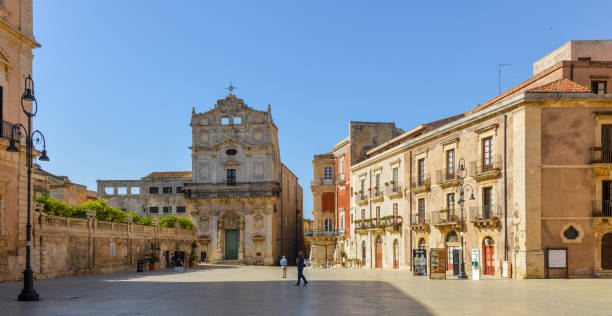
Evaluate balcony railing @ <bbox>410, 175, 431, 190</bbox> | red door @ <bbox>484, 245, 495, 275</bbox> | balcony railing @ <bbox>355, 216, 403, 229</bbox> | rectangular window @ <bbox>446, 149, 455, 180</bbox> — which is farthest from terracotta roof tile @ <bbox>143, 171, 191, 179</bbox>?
red door @ <bbox>484, 245, 495, 275</bbox>

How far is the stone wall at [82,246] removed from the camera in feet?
99.2

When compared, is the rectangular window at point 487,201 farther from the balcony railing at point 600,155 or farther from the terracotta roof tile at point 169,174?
the terracotta roof tile at point 169,174

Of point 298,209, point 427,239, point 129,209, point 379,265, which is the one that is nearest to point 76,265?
point 427,239

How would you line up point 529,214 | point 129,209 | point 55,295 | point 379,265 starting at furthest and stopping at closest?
point 129,209, point 379,265, point 529,214, point 55,295

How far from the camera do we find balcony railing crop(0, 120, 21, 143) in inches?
1036

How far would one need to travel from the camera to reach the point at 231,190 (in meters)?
68.7

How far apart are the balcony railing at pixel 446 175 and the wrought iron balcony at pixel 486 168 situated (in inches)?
87.1

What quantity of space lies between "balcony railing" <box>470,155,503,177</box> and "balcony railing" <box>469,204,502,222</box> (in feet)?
6.07

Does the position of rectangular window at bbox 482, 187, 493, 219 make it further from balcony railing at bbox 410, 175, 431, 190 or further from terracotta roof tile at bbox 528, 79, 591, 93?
balcony railing at bbox 410, 175, 431, 190

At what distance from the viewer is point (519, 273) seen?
1222 inches

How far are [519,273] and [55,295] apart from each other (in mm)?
21741

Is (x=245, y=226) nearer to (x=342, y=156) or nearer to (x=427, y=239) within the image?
(x=342, y=156)

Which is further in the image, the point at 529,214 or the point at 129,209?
the point at 129,209

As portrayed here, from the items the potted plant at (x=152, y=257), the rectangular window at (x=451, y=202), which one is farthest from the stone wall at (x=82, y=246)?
the rectangular window at (x=451, y=202)
